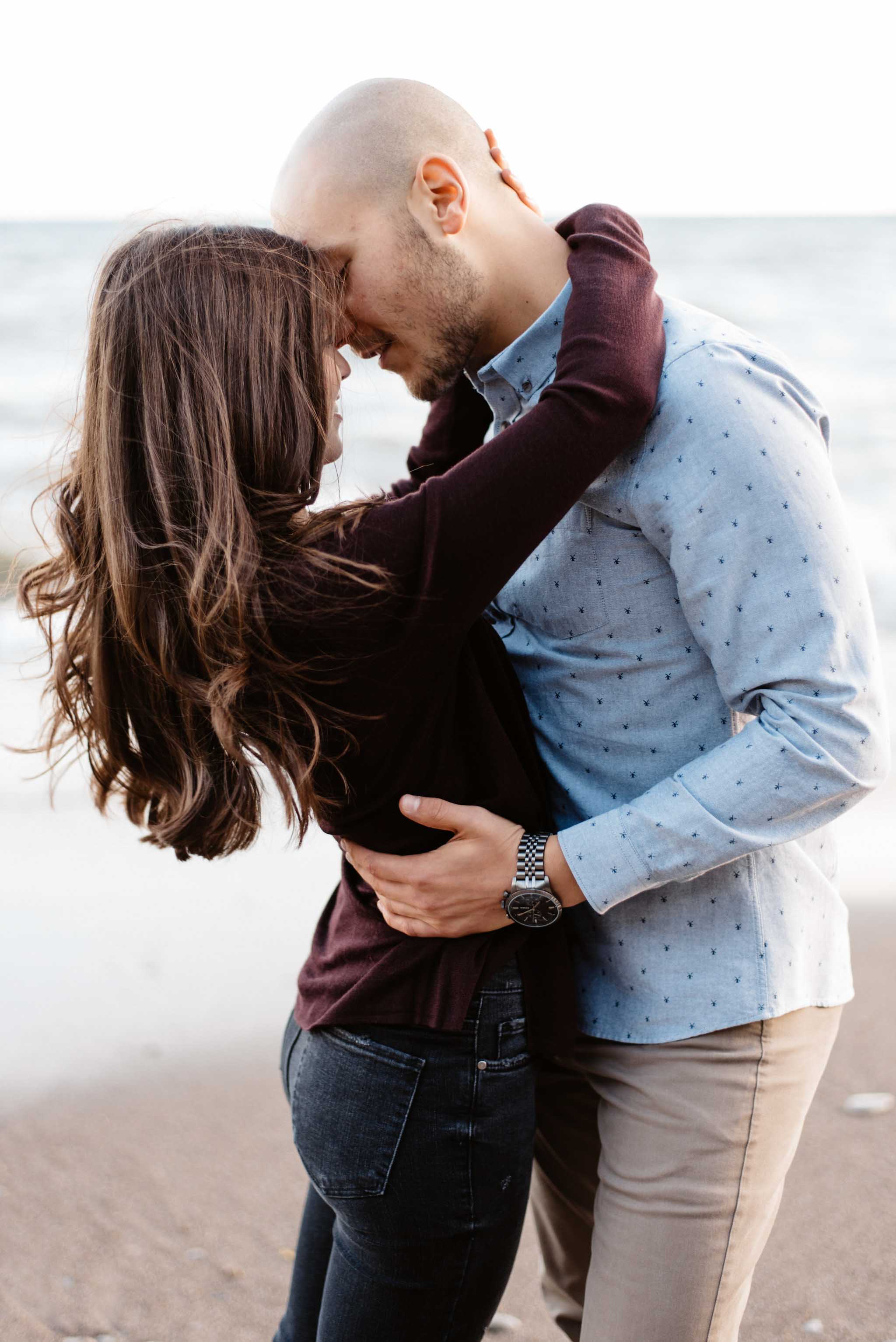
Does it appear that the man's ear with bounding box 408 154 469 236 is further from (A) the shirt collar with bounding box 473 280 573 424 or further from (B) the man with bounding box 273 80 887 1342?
(A) the shirt collar with bounding box 473 280 573 424

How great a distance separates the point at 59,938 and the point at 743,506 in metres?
3.05

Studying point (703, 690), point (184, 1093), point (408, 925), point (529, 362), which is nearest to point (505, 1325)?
point (184, 1093)

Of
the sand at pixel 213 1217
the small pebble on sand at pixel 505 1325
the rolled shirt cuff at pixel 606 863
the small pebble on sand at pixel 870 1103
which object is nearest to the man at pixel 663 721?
the rolled shirt cuff at pixel 606 863

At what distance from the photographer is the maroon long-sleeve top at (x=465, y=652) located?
4.10 feet

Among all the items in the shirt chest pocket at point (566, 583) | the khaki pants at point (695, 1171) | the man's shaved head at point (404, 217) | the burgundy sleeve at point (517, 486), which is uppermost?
the man's shaved head at point (404, 217)

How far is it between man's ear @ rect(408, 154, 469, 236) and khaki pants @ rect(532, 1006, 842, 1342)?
1.23 m

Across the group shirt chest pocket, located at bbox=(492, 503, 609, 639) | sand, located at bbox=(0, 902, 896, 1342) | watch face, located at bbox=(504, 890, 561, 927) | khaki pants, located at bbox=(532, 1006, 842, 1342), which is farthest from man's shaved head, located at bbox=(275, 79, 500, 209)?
sand, located at bbox=(0, 902, 896, 1342)

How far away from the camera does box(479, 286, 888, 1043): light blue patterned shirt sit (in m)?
1.28

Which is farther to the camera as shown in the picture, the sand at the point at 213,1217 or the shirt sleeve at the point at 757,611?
the sand at the point at 213,1217

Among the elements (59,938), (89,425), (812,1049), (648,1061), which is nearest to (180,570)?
(89,425)

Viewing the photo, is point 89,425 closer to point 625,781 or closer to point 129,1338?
point 625,781

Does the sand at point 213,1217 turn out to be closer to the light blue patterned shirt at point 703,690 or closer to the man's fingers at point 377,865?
the light blue patterned shirt at point 703,690

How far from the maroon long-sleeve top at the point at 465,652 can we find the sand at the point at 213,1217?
1209 millimetres

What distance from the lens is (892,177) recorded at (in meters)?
22.0
